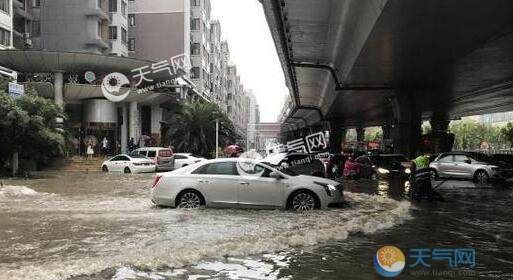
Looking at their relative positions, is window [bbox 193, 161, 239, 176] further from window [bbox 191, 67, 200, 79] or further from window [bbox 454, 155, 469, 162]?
window [bbox 191, 67, 200, 79]

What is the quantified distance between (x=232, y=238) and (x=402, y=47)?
40.4ft

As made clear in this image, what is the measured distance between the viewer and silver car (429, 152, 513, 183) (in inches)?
989

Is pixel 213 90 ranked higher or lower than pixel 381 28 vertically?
higher

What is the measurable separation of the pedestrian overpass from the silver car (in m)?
4.03

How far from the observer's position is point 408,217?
42.7 ft

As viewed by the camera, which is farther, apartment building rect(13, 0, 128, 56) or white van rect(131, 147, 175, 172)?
apartment building rect(13, 0, 128, 56)

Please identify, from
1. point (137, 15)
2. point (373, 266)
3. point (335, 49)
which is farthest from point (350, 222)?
point (137, 15)

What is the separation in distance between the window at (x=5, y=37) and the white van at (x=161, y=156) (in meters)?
15.0

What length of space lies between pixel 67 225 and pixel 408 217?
7.61 meters

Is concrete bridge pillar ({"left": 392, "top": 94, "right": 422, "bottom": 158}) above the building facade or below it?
below

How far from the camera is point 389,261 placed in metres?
8.12

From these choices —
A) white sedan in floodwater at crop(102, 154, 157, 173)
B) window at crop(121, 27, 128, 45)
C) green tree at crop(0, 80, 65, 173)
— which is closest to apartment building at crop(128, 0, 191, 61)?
window at crop(121, 27, 128, 45)

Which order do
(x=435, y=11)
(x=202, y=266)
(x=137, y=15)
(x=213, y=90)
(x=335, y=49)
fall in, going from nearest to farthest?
(x=202, y=266) < (x=435, y=11) < (x=335, y=49) < (x=137, y=15) < (x=213, y=90)

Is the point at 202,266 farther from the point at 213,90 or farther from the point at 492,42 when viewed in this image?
the point at 213,90
